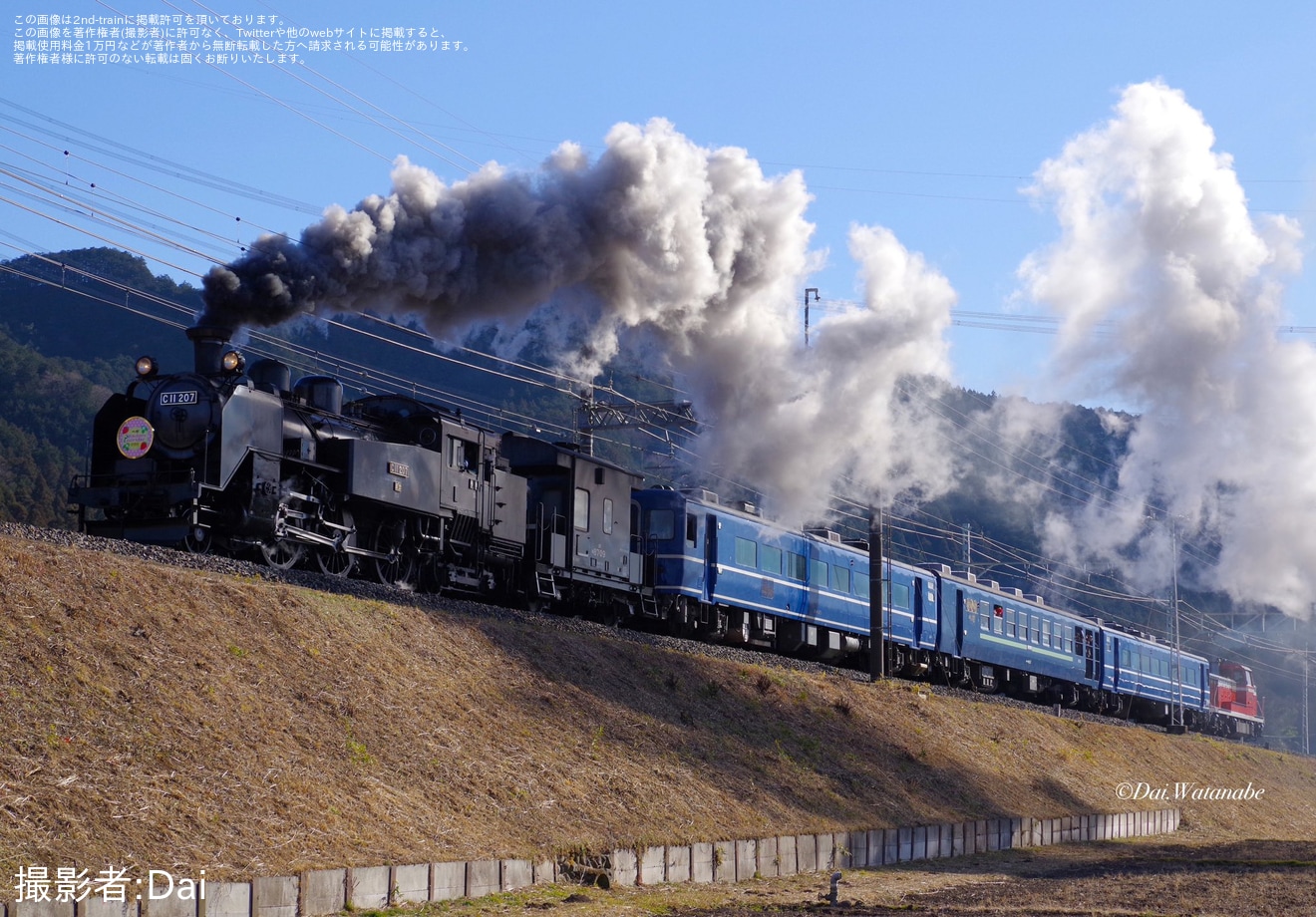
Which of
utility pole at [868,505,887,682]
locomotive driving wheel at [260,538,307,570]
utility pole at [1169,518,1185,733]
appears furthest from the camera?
utility pole at [1169,518,1185,733]

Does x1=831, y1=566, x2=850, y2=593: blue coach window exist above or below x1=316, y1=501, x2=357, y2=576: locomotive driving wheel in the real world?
above

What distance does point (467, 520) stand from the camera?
24.3 metres

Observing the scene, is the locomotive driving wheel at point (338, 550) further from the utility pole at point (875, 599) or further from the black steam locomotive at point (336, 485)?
the utility pole at point (875, 599)

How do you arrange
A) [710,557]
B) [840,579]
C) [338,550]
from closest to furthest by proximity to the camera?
[338,550]
[710,557]
[840,579]

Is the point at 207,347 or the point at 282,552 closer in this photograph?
the point at 207,347

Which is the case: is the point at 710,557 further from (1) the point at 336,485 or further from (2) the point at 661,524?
(1) the point at 336,485

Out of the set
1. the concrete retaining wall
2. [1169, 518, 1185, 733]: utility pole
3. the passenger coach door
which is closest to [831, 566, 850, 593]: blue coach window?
the passenger coach door

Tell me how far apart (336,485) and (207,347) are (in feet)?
9.63

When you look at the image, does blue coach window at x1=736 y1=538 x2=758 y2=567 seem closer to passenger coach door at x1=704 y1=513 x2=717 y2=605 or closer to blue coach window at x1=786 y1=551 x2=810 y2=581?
passenger coach door at x1=704 y1=513 x2=717 y2=605

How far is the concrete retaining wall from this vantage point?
991 cm

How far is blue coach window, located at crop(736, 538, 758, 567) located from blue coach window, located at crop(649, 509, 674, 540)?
7.81ft

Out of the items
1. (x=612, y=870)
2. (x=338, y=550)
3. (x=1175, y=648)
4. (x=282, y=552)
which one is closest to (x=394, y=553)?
(x=338, y=550)

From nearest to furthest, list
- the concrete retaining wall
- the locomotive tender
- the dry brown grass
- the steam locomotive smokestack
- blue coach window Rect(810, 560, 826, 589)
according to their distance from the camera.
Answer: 1. the concrete retaining wall
2. the dry brown grass
3. the locomotive tender
4. the steam locomotive smokestack
5. blue coach window Rect(810, 560, 826, 589)

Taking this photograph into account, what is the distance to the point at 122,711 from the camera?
38.6 ft
